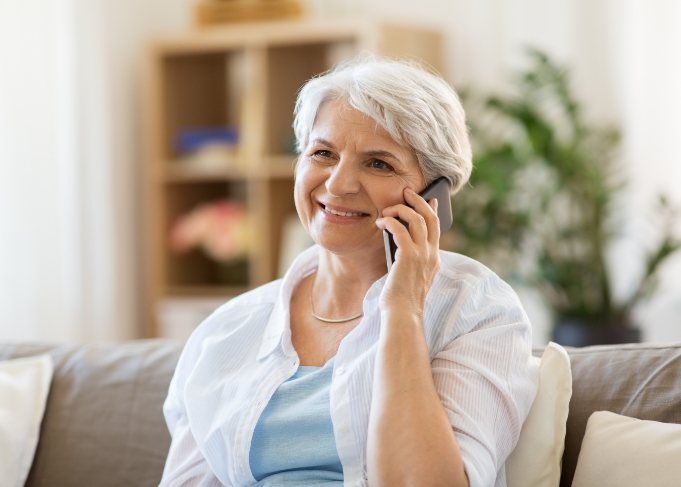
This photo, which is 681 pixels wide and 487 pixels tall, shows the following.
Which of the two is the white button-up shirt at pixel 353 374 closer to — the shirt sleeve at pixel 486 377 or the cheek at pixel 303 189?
the shirt sleeve at pixel 486 377

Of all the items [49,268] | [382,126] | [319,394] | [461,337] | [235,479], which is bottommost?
[49,268]

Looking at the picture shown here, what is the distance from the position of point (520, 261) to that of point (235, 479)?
7.99ft

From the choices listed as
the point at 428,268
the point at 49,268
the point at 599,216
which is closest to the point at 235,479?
the point at 428,268

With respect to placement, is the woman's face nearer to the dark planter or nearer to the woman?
the woman

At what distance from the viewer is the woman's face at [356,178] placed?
1.77 meters

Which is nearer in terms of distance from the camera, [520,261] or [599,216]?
[599,216]

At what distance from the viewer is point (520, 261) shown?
4020mm

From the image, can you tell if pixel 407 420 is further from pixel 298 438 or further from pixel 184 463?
pixel 184 463

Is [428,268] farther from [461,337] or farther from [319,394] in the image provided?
[319,394]

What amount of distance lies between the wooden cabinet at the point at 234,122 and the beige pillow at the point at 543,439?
2.51 meters

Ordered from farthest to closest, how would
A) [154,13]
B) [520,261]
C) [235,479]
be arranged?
[154,13], [520,261], [235,479]

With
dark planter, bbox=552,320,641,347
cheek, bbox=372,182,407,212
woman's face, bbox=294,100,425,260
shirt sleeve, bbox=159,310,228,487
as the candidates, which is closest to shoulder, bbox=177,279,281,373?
shirt sleeve, bbox=159,310,228,487

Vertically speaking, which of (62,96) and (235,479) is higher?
(62,96)

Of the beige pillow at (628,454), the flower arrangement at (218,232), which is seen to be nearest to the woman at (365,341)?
the beige pillow at (628,454)
